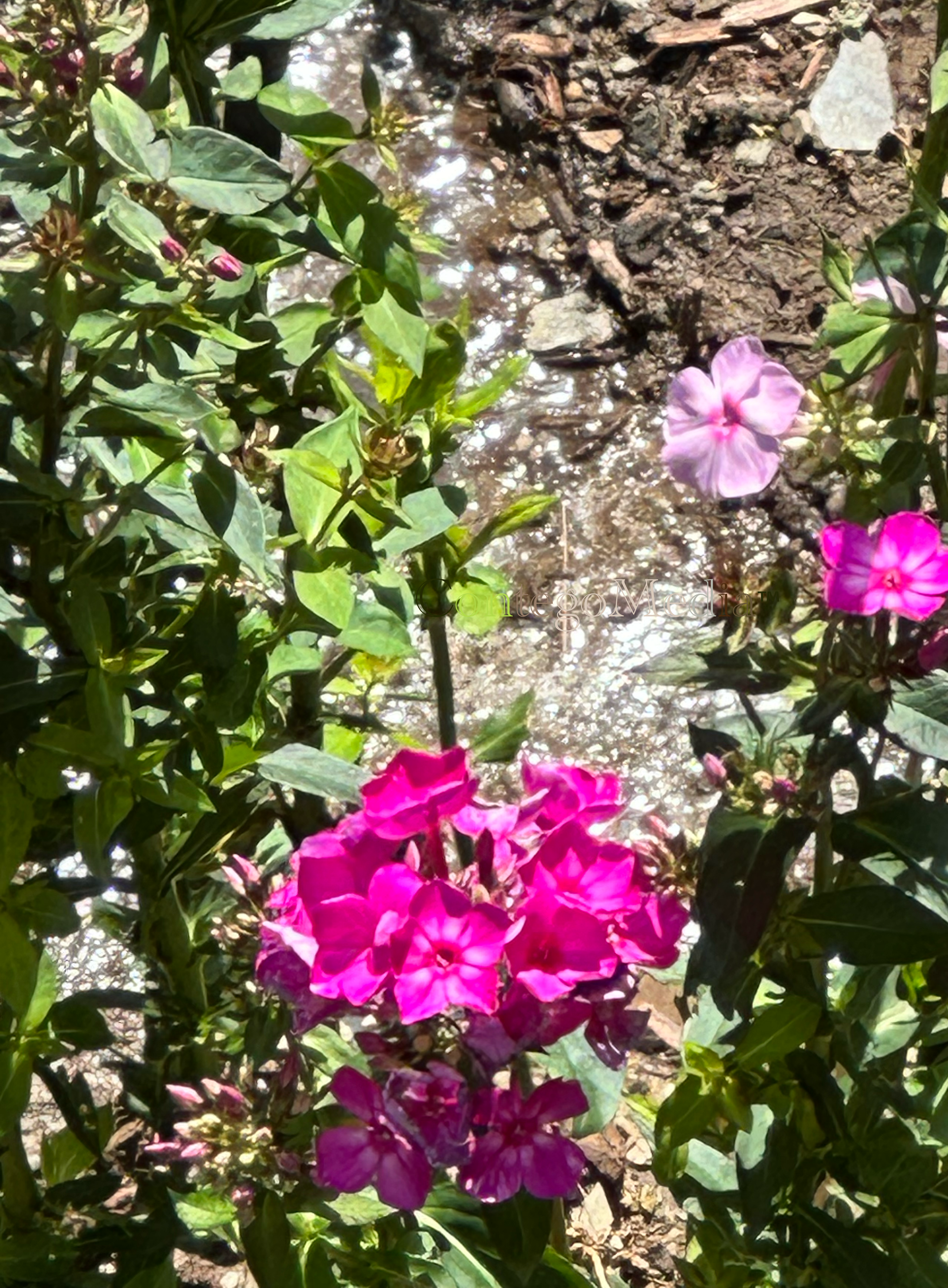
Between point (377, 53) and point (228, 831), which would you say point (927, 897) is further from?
point (377, 53)

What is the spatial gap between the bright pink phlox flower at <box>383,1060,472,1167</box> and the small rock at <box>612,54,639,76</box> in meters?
2.68

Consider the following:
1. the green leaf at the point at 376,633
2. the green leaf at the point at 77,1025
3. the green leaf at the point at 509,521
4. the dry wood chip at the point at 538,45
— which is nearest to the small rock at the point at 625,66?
the dry wood chip at the point at 538,45

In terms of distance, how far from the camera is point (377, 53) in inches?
134

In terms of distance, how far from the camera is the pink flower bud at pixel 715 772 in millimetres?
1174

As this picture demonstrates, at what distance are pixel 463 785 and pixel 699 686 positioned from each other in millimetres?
249

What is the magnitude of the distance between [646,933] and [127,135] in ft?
2.11

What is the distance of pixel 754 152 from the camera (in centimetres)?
310

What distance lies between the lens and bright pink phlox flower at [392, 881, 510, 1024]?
1.00 meters

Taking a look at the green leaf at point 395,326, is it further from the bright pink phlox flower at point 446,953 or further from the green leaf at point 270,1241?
the green leaf at point 270,1241

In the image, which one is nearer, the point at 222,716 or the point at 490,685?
the point at 222,716

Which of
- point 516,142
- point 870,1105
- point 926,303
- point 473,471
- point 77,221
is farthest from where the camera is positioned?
point 516,142

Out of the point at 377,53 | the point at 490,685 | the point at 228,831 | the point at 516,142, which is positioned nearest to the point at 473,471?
the point at 490,685

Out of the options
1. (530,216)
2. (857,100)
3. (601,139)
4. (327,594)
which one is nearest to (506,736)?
(327,594)

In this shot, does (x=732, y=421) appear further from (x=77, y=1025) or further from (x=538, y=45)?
(x=538, y=45)
